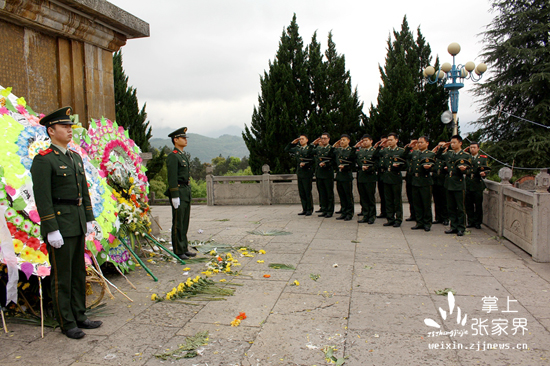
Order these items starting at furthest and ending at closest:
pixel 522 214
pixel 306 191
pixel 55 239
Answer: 1. pixel 306 191
2. pixel 522 214
3. pixel 55 239

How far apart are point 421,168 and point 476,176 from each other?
105 centimetres

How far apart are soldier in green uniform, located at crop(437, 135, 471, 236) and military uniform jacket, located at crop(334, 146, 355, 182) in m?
2.34

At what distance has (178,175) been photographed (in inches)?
242

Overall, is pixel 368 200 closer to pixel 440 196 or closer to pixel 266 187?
pixel 440 196

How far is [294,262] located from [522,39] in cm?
1844

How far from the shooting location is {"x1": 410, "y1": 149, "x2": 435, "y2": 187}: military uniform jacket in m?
8.41

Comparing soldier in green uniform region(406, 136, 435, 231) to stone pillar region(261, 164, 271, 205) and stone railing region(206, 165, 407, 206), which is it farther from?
stone pillar region(261, 164, 271, 205)

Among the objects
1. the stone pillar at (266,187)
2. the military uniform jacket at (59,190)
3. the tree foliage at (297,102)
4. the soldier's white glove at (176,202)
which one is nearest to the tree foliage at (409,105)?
the tree foliage at (297,102)

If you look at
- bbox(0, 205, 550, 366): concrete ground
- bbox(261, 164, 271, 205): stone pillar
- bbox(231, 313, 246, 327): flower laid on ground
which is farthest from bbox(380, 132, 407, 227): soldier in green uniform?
bbox(231, 313, 246, 327): flower laid on ground

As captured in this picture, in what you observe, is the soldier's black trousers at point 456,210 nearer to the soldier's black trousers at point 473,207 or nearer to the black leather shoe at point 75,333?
the soldier's black trousers at point 473,207

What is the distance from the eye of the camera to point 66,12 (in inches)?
220

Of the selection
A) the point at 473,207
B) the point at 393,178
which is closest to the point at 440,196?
the point at 473,207

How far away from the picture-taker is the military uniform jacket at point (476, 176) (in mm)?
7949

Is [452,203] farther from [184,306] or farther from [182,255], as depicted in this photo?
[184,306]
